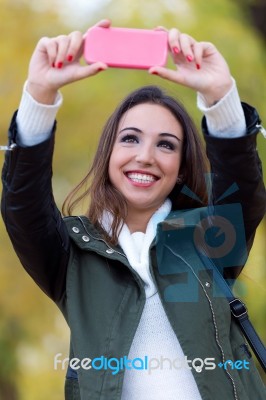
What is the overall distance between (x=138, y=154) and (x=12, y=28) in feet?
19.0

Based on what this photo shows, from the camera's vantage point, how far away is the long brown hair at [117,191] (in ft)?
9.17

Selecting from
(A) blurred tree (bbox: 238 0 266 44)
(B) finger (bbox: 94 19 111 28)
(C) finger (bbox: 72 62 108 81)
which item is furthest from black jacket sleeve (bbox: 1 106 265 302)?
(A) blurred tree (bbox: 238 0 266 44)

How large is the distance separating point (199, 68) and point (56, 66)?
38 centimetres

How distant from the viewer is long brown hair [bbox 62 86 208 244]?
2.79 m

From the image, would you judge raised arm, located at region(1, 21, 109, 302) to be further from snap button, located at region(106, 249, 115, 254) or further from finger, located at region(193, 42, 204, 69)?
finger, located at region(193, 42, 204, 69)

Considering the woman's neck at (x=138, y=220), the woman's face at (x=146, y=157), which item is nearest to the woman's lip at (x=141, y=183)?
the woman's face at (x=146, y=157)

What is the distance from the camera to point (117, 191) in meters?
2.80

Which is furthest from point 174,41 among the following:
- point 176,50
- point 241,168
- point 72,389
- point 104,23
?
point 72,389

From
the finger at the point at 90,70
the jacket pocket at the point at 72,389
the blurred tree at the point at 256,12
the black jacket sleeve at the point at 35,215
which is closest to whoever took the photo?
the finger at the point at 90,70

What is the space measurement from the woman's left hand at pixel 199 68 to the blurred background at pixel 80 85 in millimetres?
3361

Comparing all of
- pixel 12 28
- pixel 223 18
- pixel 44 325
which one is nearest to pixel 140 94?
pixel 223 18

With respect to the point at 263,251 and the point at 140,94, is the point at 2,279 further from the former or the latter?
the point at 140,94

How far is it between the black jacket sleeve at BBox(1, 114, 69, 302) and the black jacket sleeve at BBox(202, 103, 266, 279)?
0.46 metres

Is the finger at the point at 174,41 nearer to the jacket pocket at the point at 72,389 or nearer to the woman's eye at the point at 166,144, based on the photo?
the woman's eye at the point at 166,144
